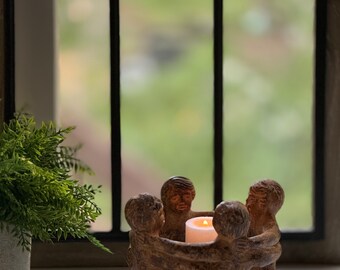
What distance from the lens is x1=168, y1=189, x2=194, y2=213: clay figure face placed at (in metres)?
0.84

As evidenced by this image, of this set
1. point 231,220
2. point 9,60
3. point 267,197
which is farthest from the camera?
point 9,60

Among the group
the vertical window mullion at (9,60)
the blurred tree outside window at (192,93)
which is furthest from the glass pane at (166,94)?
the vertical window mullion at (9,60)

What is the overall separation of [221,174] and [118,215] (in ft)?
0.54

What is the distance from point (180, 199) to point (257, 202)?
0.09 metres

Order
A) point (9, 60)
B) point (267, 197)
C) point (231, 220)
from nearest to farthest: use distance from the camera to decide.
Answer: point (231, 220) → point (267, 197) → point (9, 60)

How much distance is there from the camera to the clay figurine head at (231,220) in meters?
0.73

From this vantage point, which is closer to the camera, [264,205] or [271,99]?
[264,205]

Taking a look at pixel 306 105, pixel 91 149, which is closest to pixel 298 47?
pixel 306 105

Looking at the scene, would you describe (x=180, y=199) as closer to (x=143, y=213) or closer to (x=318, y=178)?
(x=143, y=213)

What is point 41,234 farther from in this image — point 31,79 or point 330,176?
point 330,176

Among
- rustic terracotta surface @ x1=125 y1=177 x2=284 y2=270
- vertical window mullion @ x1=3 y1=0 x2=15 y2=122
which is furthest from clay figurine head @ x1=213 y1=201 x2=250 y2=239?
vertical window mullion @ x1=3 y1=0 x2=15 y2=122

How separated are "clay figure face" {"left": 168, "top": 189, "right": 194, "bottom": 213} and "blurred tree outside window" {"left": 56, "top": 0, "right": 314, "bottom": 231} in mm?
202

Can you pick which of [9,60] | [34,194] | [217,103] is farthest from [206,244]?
[9,60]

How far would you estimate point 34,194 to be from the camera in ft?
2.66
